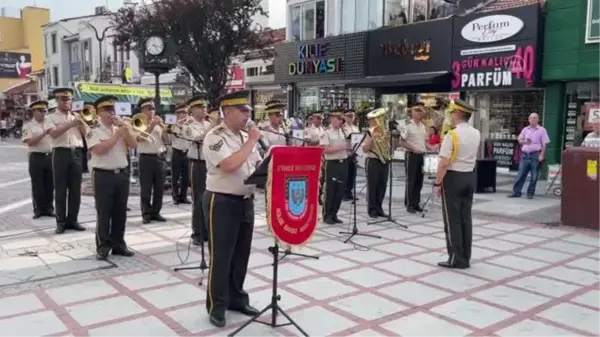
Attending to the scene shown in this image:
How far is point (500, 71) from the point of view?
14.2 metres

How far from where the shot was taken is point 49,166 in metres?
8.56

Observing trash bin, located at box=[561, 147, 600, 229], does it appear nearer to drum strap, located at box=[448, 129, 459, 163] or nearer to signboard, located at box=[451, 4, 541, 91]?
drum strap, located at box=[448, 129, 459, 163]

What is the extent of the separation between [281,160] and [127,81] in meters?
25.4

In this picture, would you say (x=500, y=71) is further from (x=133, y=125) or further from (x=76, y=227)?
(x=76, y=227)

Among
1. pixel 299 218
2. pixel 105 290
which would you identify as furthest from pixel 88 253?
pixel 299 218

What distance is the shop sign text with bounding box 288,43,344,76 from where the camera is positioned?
62.3 ft

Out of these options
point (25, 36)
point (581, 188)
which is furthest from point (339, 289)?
point (25, 36)

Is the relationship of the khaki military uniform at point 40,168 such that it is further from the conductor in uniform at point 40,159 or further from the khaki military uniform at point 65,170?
the khaki military uniform at point 65,170

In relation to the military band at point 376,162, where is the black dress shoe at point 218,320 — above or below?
below

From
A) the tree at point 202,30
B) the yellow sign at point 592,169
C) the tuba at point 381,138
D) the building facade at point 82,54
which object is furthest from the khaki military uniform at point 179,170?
the building facade at point 82,54

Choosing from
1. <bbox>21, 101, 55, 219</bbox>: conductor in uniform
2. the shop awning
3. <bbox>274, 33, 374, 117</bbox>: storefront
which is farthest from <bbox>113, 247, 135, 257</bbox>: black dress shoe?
<bbox>274, 33, 374, 117</bbox>: storefront

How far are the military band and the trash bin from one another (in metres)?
2.73

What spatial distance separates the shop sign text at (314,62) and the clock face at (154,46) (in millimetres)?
8727

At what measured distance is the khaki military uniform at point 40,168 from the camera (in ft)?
27.2
